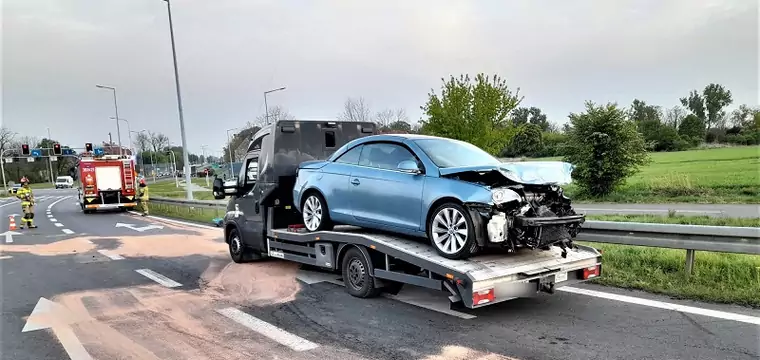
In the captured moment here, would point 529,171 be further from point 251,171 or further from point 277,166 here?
point 251,171

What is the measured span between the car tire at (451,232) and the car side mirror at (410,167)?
0.55 metres

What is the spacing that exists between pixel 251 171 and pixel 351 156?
2.68 metres

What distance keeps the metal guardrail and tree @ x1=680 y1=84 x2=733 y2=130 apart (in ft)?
311

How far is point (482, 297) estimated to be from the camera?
479 cm

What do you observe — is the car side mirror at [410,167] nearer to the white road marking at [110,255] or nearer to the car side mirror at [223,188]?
the car side mirror at [223,188]

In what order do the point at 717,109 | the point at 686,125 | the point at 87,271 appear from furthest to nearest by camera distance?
the point at 717,109
the point at 686,125
the point at 87,271

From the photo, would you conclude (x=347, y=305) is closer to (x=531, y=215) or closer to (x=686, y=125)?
(x=531, y=215)

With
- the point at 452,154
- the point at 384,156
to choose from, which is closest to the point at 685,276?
the point at 452,154

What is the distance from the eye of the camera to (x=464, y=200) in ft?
16.9

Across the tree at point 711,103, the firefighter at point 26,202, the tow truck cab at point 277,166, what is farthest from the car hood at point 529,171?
the tree at point 711,103

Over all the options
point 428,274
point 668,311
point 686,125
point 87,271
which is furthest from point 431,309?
point 686,125

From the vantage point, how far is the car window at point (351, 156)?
6.73 meters

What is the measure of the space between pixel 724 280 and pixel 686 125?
74.0 meters

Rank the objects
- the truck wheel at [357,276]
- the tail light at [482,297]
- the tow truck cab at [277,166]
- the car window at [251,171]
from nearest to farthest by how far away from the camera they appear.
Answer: the tail light at [482,297] → the truck wheel at [357,276] → the tow truck cab at [277,166] → the car window at [251,171]
